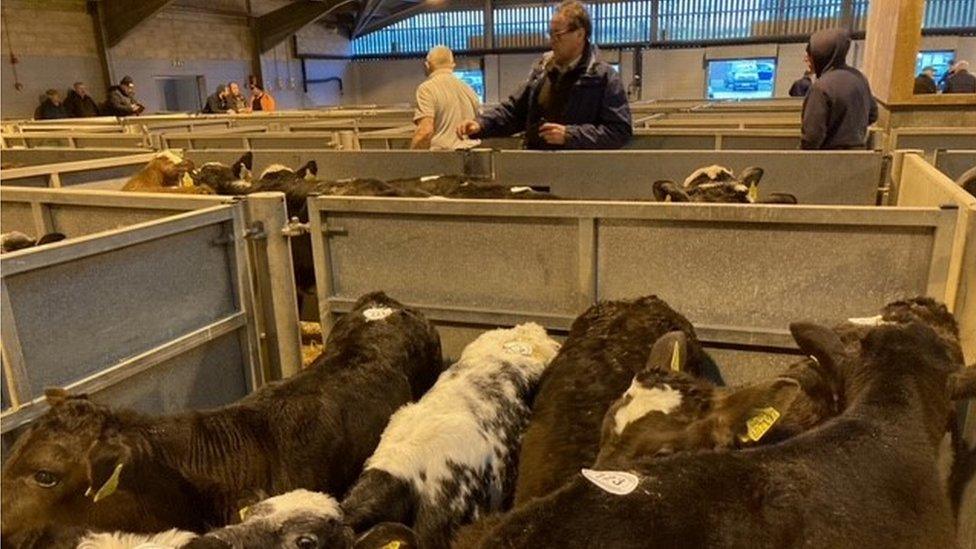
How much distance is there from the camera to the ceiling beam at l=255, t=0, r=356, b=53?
70.2 ft

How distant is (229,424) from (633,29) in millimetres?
21031

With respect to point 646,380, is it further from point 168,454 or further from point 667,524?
point 168,454

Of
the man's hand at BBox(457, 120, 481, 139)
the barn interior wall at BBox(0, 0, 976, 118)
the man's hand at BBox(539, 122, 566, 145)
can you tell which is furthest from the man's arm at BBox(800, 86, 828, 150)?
the barn interior wall at BBox(0, 0, 976, 118)

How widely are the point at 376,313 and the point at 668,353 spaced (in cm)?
112

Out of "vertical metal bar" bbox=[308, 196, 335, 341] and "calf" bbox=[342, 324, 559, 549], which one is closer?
"calf" bbox=[342, 324, 559, 549]

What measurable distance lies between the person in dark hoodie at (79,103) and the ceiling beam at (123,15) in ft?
6.24

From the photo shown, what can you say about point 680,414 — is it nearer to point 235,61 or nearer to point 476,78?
point 235,61

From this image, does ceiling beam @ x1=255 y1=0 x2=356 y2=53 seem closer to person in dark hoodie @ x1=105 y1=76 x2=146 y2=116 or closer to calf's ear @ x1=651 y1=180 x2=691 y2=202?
person in dark hoodie @ x1=105 y1=76 x2=146 y2=116

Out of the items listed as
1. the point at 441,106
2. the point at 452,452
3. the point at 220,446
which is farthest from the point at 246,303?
the point at 441,106

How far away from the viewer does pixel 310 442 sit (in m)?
2.29

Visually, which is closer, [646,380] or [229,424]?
[646,380]

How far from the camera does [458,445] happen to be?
7.33 feet

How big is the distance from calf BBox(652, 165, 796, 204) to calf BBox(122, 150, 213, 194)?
10.0 ft

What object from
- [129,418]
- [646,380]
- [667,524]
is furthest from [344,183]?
[667,524]
